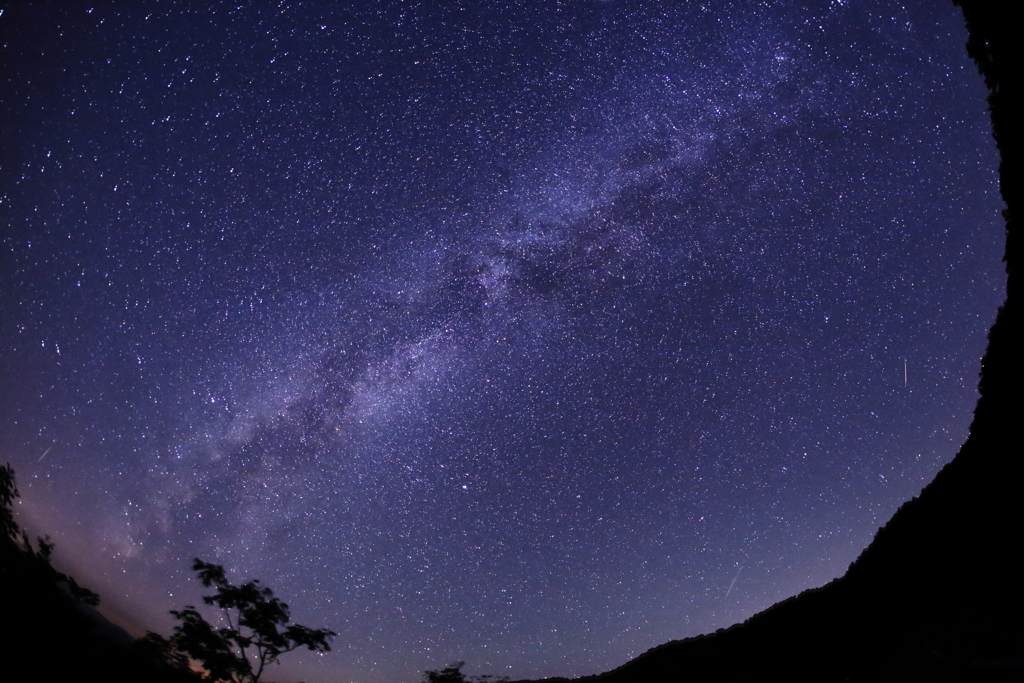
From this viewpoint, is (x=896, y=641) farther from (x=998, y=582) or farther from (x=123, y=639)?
(x=123, y=639)

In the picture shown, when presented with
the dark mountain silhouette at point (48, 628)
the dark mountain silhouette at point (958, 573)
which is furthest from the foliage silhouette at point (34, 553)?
the dark mountain silhouette at point (958, 573)

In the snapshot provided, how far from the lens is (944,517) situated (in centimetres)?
777

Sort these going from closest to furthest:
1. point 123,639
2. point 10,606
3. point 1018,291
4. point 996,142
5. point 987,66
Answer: point 987,66, point 996,142, point 1018,291, point 10,606, point 123,639

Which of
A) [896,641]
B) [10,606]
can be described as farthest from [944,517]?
[10,606]

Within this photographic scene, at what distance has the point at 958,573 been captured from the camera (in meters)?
7.61

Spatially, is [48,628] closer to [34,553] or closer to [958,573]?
[34,553]

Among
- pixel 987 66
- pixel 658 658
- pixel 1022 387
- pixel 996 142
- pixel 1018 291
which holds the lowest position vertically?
pixel 658 658

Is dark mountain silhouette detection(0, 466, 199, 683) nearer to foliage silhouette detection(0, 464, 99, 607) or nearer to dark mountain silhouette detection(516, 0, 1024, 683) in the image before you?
foliage silhouette detection(0, 464, 99, 607)

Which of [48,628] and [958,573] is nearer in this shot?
[958,573]

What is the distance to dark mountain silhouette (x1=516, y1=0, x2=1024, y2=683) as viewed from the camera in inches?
184

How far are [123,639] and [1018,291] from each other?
1863cm

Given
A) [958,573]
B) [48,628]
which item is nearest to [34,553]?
[48,628]

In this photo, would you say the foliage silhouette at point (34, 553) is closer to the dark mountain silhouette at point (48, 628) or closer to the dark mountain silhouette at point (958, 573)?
the dark mountain silhouette at point (48, 628)

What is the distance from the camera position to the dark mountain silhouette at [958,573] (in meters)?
4.67
